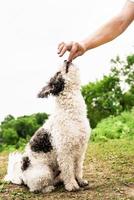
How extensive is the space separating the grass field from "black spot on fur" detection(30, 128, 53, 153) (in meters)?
0.54

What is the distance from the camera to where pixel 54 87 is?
269 inches

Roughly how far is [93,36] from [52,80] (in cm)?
119

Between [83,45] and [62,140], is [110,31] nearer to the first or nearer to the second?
[83,45]

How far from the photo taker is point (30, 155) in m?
7.09

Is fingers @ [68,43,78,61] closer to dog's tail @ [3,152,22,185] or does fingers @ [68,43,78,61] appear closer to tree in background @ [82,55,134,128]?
dog's tail @ [3,152,22,185]

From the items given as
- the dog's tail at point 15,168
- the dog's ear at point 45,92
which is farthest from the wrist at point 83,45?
the dog's tail at point 15,168

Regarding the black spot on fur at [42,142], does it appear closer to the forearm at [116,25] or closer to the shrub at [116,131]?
the forearm at [116,25]

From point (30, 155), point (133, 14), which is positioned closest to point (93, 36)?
point (133, 14)

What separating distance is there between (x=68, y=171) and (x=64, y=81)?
40.3 inches

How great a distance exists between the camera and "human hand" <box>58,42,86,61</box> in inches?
219

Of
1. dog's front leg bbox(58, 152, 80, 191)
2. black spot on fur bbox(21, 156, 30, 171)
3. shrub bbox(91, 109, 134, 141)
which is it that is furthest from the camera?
shrub bbox(91, 109, 134, 141)

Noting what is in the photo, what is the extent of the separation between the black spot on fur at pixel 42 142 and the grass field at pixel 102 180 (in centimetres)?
54

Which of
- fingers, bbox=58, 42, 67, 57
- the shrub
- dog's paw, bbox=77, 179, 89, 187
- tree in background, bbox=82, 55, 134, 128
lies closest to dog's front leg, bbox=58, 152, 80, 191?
dog's paw, bbox=77, 179, 89, 187

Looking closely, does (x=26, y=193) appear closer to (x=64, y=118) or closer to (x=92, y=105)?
(x=64, y=118)
